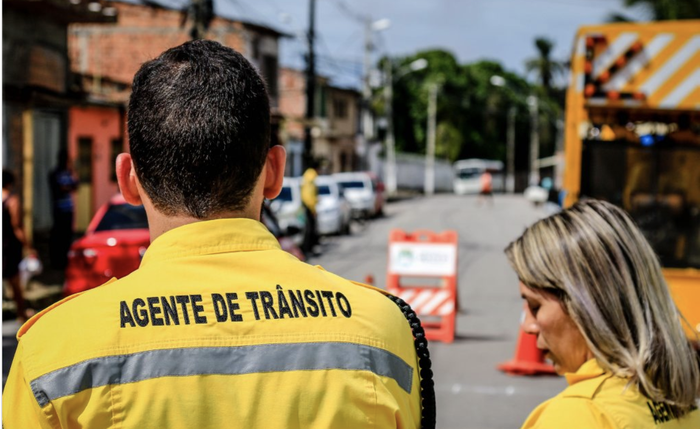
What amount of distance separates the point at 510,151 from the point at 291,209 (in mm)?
69819

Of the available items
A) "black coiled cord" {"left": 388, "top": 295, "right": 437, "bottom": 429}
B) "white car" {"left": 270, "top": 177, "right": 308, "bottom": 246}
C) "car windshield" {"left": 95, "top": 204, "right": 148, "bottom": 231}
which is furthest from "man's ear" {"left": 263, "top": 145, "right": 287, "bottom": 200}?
"white car" {"left": 270, "top": 177, "right": 308, "bottom": 246}

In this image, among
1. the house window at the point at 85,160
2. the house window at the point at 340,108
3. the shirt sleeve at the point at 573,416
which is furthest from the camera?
the house window at the point at 340,108

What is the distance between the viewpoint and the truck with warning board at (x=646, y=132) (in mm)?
7156

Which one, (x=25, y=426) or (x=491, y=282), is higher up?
(x=25, y=426)

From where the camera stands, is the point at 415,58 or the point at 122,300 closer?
the point at 122,300

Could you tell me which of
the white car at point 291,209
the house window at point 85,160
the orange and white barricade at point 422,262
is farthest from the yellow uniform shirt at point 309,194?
the orange and white barricade at point 422,262

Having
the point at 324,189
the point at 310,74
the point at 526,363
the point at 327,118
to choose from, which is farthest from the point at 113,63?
the point at 526,363

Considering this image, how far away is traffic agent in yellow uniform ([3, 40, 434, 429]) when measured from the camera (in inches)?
63.4

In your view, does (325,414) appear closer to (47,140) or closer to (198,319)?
(198,319)

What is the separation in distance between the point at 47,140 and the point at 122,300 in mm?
22970

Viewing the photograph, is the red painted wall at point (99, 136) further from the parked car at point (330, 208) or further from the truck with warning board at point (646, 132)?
the truck with warning board at point (646, 132)

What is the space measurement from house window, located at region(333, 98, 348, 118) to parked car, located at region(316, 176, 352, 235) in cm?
3776

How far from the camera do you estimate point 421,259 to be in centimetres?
1131

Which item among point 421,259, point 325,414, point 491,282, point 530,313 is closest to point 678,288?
point 421,259
